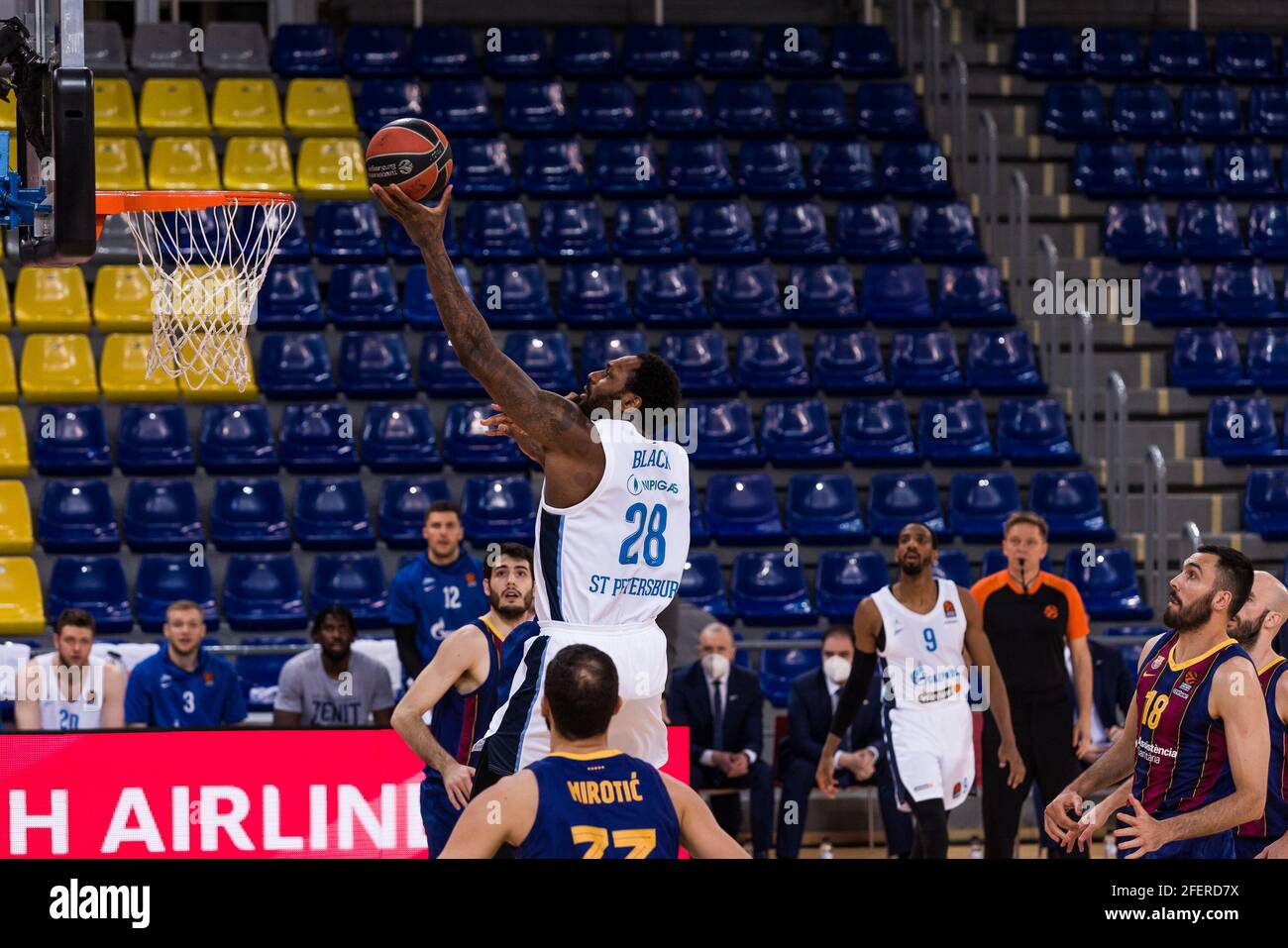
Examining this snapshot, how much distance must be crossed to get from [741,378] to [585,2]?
446cm

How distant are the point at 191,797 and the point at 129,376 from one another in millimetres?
4928

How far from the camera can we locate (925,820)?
887cm

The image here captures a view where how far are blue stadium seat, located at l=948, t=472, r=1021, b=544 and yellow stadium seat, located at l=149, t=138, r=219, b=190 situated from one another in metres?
5.43

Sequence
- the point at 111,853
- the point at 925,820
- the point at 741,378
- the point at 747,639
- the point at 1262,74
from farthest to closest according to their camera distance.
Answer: the point at 1262,74, the point at 741,378, the point at 747,639, the point at 925,820, the point at 111,853

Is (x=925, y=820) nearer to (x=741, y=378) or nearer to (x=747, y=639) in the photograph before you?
(x=747, y=639)

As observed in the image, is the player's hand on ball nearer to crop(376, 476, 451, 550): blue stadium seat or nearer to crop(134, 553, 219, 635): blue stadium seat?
crop(134, 553, 219, 635): blue stadium seat

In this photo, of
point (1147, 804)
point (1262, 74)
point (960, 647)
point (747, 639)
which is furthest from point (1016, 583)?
point (1262, 74)

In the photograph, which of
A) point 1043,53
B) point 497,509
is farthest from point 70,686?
point 1043,53

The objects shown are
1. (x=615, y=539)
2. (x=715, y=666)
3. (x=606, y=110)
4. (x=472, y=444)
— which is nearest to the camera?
(x=615, y=539)

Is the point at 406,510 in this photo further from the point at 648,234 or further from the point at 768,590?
the point at 648,234

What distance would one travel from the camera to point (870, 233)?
1353 centimetres

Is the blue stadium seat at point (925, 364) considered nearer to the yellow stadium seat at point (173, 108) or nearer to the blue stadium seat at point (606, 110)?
the blue stadium seat at point (606, 110)

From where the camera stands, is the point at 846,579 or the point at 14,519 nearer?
the point at 14,519

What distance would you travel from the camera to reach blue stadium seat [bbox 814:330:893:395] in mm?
12648
